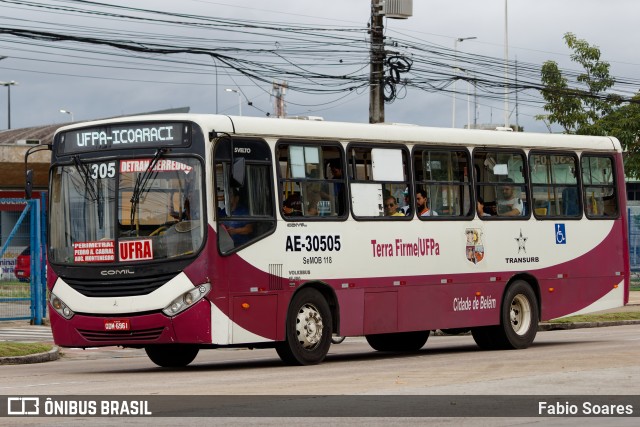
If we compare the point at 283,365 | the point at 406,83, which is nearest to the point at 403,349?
the point at 283,365

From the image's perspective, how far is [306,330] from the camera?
18.8 meters

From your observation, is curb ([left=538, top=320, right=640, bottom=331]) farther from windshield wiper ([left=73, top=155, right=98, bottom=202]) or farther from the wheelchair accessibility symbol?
windshield wiper ([left=73, top=155, right=98, bottom=202])

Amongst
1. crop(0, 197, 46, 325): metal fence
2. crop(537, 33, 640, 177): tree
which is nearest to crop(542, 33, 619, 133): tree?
crop(537, 33, 640, 177): tree

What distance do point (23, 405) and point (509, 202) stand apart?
10.9m

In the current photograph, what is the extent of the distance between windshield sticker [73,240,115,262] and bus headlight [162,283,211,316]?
1006 millimetres

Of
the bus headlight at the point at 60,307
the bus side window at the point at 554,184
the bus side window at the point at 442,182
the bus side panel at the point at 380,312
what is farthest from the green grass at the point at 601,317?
the bus headlight at the point at 60,307

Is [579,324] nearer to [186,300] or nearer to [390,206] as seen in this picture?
[390,206]

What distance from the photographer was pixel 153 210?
1775 centimetres

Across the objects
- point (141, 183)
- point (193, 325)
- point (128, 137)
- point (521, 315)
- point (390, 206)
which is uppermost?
point (128, 137)

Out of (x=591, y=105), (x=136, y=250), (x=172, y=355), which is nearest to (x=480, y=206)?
(x=172, y=355)

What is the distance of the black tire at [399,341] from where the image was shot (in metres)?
22.8

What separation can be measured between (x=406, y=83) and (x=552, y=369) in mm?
17163

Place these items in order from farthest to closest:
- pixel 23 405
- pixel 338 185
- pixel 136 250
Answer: pixel 338 185
pixel 136 250
pixel 23 405

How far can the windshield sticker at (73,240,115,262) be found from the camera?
17.9 m
